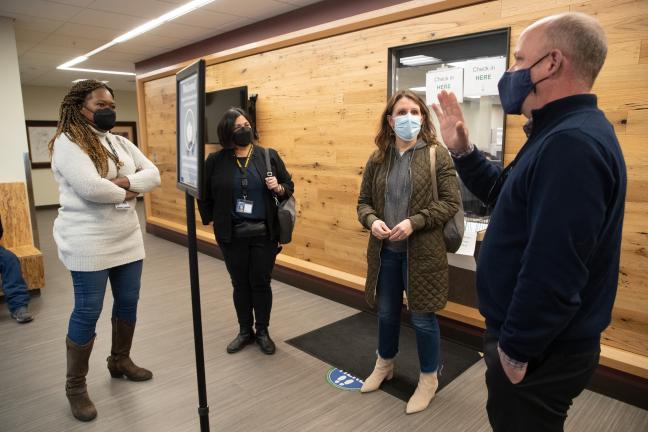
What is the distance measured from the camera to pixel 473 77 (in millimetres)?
2670

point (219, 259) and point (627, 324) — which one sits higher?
point (627, 324)

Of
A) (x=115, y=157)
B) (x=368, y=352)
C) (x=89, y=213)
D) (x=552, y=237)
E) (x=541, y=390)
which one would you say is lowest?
(x=368, y=352)

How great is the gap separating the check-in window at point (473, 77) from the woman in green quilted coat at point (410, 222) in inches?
27.6

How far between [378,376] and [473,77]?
187 cm

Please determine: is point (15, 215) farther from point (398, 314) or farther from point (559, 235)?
point (559, 235)

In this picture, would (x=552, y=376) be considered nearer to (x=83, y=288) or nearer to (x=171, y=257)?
(x=83, y=288)

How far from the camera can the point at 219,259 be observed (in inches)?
196

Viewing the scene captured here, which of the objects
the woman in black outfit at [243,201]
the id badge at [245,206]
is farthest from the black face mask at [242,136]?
the id badge at [245,206]

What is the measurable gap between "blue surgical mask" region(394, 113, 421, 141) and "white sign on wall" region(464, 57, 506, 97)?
80cm

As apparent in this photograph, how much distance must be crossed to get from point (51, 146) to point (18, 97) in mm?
2815

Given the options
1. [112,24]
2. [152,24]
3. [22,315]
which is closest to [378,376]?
[22,315]

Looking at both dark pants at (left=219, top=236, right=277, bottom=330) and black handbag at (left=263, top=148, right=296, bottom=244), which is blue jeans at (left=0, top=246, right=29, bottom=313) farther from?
black handbag at (left=263, top=148, right=296, bottom=244)

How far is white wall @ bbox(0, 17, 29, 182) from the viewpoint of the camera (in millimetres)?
4066

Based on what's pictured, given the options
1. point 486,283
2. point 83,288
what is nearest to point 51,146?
point 83,288
